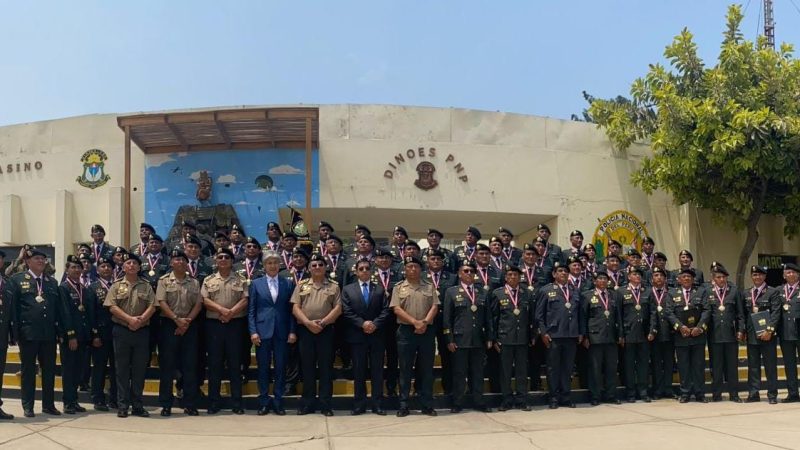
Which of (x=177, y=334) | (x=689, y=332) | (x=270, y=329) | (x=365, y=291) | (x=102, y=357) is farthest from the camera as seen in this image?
(x=689, y=332)

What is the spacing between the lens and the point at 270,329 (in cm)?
772

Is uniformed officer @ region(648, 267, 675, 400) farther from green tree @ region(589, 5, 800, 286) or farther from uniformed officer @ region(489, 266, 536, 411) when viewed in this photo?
green tree @ region(589, 5, 800, 286)

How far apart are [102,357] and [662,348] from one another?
6576 millimetres

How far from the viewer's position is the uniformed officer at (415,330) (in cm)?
775

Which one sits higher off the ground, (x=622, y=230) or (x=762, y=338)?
(x=622, y=230)

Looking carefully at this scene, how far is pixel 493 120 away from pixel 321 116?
3533 mm

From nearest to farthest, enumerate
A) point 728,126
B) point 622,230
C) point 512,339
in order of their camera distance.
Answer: point 512,339, point 728,126, point 622,230

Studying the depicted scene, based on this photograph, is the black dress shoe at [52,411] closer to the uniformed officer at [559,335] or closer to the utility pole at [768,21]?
the uniformed officer at [559,335]

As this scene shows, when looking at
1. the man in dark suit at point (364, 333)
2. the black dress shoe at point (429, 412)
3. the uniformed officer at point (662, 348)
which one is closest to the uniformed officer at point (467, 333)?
the black dress shoe at point (429, 412)

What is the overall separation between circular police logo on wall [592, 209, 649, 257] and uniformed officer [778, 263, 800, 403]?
677 cm

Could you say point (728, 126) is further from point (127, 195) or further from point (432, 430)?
point (127, 195)

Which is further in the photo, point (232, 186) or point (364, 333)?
point (232, 186)

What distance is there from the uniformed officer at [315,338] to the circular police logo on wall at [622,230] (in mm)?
9318

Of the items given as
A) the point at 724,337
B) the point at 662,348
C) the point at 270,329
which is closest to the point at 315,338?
the point at 270,329
